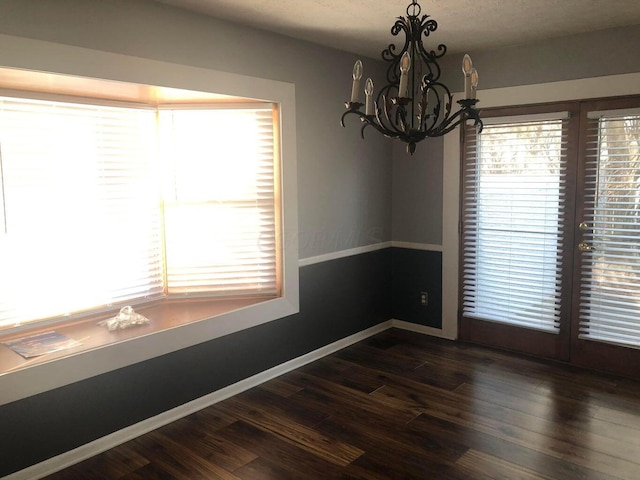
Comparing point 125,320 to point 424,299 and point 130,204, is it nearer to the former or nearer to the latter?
point 130,204

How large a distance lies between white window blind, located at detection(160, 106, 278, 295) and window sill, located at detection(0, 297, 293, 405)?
0.21 m

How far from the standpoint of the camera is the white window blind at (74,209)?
9.55 feet

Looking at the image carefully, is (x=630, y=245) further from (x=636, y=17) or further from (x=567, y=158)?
(x=636, y=17)

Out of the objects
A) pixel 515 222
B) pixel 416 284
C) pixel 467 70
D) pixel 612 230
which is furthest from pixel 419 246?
pixel 467 70

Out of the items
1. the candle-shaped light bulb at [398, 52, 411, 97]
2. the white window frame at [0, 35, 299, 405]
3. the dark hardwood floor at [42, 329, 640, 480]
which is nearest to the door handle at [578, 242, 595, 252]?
the dark hardwood floor at [42, 329, 640, 480]

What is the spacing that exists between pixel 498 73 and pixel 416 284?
6.56 feet

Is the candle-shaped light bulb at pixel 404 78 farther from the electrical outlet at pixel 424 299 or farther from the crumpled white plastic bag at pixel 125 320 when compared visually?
the electrical outlet at pixel 424 299

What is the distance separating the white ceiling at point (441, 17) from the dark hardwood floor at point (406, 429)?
2.52 meters

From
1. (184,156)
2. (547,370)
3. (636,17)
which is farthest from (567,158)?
(184,156)

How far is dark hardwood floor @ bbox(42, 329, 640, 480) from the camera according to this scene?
2.69 m

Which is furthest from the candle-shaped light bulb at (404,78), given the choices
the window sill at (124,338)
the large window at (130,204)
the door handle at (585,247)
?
the door handle at (585,247)

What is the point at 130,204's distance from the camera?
3.47 m

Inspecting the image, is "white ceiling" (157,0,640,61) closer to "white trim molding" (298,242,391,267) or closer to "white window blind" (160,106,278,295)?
"white window blind" (160,106,278,295)

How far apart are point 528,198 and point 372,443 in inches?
92.7
